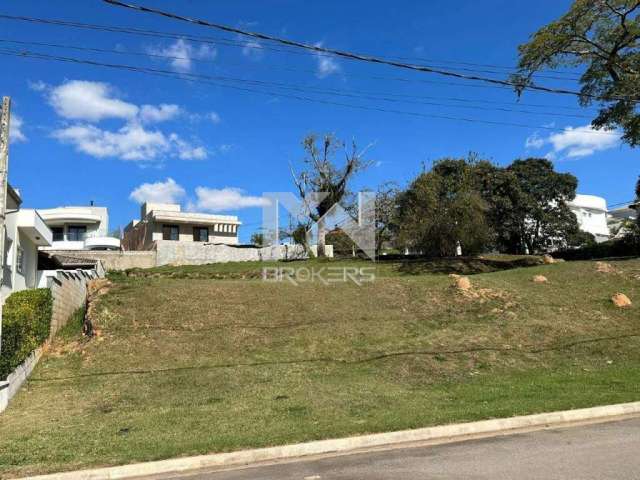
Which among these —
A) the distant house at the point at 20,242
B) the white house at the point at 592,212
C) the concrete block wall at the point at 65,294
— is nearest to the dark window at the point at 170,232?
the distant house at the point at 20,242

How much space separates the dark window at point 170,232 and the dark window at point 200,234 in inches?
77.6

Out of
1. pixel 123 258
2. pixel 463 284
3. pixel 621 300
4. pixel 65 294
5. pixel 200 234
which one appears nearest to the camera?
pixel 65 294

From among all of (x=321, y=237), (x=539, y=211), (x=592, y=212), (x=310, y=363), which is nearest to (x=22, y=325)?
(x=310, y=363)

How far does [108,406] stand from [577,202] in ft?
241

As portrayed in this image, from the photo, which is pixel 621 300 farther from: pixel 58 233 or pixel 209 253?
pixel 58 233

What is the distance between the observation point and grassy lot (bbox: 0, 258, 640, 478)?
8016 mm

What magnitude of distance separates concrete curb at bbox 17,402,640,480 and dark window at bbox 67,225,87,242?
53004 mm

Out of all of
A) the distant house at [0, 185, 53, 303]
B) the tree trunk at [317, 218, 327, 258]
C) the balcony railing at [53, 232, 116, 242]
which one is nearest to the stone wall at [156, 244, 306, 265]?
the tree trunk at [317, 218, 327, 258]

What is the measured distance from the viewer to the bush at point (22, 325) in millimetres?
10453

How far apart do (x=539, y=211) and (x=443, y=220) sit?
1974 centimetres

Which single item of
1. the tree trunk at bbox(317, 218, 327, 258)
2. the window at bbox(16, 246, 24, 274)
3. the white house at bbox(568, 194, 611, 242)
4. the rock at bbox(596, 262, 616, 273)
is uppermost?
the white house at bbox(568, 194, 611, 242)

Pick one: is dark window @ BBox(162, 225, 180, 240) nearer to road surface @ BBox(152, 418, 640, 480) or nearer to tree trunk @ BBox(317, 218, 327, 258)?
tree trunk @ BBox(317, 218, 327, 258)

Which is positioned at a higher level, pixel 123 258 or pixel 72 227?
pixel 72 227

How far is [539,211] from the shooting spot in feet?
150
